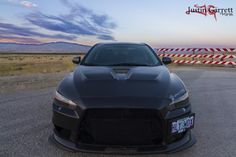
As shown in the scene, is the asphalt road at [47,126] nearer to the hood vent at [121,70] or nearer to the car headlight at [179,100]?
the car headlight at [179,100]

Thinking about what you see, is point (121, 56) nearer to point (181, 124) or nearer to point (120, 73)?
point (120, 73)

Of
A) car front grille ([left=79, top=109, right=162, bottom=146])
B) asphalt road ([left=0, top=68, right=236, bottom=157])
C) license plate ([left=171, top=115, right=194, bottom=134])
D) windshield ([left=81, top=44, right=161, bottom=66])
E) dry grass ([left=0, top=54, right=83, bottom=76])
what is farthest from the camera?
dry grass ([left=0, top=54, right=83, bottom=76])

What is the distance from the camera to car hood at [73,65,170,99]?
3633mm

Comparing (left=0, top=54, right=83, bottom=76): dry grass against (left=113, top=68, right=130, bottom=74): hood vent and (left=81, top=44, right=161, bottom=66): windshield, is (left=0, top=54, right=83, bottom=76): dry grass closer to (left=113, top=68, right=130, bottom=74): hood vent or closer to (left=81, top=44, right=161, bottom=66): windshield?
(left=81, top=44, right=161, bottom=66): windshield

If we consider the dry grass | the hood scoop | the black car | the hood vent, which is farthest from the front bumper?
the dry grass

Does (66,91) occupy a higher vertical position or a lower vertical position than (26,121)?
higher

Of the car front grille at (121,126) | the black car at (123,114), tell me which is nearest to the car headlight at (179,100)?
the black car at (123,114)

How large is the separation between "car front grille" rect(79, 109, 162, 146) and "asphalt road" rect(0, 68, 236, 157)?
1.60ft

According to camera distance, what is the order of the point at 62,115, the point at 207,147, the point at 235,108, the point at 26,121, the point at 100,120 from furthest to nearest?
the point at 235,108 → the point at 26,121 → the point at 207,147 → the point at 62,115 → the point at 100,120

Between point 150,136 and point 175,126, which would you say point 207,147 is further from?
point 150,136

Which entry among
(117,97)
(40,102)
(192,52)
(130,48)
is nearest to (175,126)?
(117,97)

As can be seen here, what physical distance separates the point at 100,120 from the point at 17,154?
4.11 feet

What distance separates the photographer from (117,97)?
356 centimetres

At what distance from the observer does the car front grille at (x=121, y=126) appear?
3.42 m
